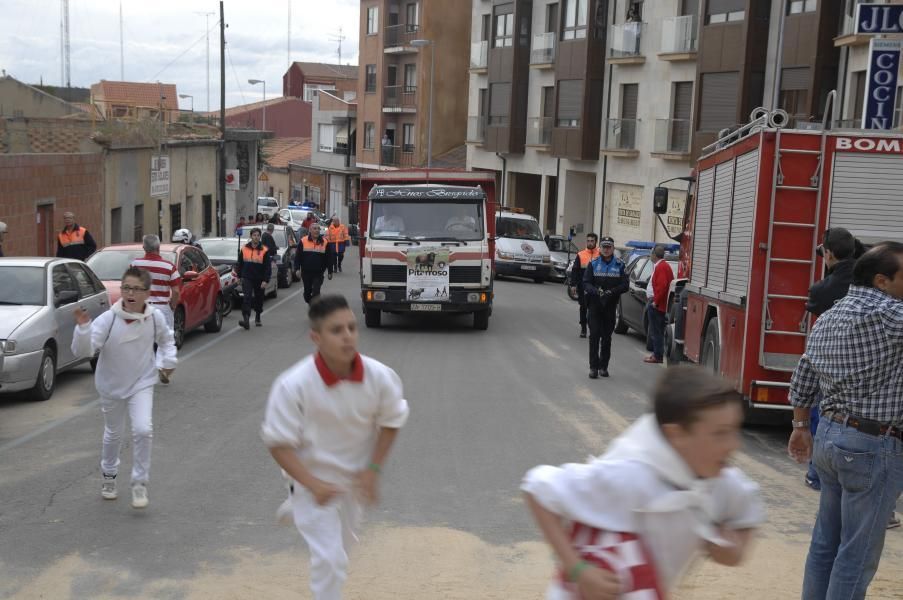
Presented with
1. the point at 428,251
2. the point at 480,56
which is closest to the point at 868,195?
the point at 428,251

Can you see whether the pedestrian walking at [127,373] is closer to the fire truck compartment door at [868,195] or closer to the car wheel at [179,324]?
the fire truck compartment door at [868,195]

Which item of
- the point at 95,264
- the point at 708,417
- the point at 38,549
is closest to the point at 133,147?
the point at 95,264

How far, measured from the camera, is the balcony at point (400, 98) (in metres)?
64.1

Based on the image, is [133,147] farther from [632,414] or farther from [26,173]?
→ [632,414]

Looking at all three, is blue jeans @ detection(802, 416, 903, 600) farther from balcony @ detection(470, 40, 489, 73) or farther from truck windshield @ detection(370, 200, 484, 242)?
balcony @ detection(470, 40, 489, 73)

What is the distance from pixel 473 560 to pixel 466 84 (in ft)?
193

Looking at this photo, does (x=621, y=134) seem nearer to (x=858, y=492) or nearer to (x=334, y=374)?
(x=858, y=492)

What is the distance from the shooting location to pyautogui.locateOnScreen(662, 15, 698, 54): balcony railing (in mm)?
37188

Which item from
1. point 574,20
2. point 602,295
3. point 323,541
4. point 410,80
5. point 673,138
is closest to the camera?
point 323,541

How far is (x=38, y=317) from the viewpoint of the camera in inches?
471

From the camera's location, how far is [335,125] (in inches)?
2963

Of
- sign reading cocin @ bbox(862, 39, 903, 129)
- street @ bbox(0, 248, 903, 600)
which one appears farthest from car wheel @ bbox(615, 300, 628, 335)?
sign reading cocin @ bbox(862, 39, 903, 129)

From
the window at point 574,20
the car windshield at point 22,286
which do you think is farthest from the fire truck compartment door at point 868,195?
the window at point 574,20

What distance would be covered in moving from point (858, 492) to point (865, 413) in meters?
0.36
